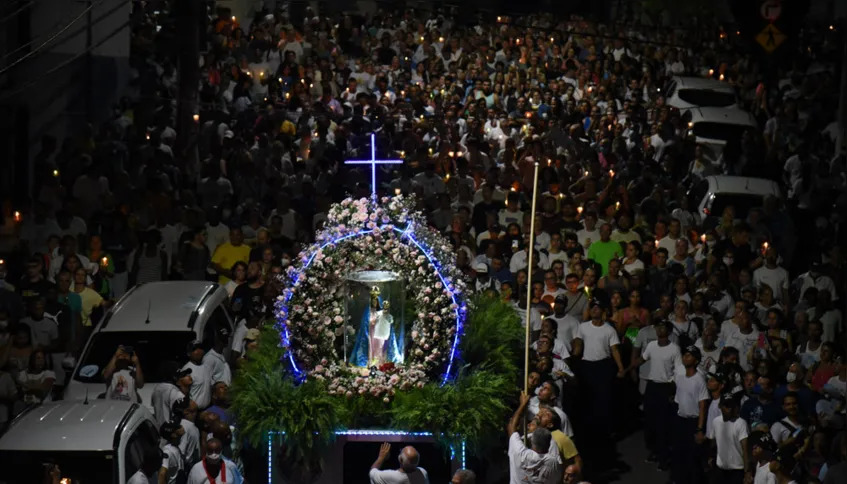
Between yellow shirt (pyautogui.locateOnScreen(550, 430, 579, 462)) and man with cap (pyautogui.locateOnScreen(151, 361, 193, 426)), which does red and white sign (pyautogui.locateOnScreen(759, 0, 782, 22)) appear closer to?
yellow shirt (pyautogui.locateOnScreen(550, 430, 579, 462))

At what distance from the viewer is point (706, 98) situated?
33.1 meters

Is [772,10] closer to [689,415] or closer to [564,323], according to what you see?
[564,323]

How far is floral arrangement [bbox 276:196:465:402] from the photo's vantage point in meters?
19.1

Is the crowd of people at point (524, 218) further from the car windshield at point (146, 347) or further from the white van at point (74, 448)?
the white van at point (74, 448)

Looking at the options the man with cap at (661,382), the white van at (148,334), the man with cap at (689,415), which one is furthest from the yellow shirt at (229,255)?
the man with cap at (689,415)

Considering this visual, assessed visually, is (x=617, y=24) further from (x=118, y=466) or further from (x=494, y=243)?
(x=118, y=466)

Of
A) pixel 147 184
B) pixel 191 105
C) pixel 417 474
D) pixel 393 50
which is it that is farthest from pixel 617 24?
pixel 417 474

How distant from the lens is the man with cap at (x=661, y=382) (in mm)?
20000

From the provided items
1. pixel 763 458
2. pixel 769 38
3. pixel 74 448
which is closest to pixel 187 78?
pixel 769 38

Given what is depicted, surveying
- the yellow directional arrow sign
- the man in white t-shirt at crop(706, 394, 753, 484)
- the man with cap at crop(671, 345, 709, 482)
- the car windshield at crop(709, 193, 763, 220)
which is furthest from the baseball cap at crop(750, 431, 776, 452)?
the yellow directional arrow sign

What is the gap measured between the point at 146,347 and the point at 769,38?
12.1 meters

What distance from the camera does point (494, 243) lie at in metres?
23.2

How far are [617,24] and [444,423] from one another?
1017 inches

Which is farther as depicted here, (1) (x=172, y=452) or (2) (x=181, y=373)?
(2) (x=181, y=373)
